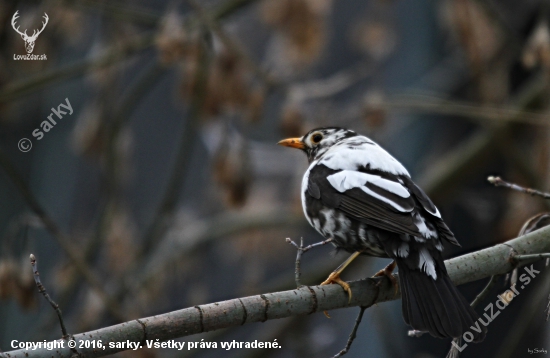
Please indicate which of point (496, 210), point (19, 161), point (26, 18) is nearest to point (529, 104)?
point (496, 210)

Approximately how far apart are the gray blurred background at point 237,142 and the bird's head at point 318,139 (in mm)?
357

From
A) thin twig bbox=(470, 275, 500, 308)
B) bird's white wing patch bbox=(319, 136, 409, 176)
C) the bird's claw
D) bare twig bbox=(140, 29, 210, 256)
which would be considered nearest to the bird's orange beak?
bird's white wing patch bbox=(319, 136, 409, 176)

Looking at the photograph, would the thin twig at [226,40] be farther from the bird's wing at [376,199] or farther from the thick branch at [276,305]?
the thick branch at [276,305]

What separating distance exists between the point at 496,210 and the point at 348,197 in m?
4.31

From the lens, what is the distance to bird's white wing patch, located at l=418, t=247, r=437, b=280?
338 centimetres

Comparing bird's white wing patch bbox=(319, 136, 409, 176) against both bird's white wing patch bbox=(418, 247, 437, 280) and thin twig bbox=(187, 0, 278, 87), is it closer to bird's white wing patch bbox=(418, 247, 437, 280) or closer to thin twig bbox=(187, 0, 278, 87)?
bird's white wing patch bbox=(418, 247, 437, 280)

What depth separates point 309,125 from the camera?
5.63 m

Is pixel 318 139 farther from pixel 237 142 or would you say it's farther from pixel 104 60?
pixel 104 60

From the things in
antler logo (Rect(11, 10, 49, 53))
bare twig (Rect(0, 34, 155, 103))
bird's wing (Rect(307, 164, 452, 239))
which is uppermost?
antler logo (Rect(11, 10, 49, 53))

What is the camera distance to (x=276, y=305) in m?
3.00

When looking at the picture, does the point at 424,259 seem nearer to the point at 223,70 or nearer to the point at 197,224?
the point at 223,70

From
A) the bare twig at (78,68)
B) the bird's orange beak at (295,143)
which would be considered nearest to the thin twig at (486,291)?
the bird's orange beak at (295,143)

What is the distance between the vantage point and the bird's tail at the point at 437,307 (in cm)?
318

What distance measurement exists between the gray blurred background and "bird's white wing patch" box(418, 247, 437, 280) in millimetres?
1344
